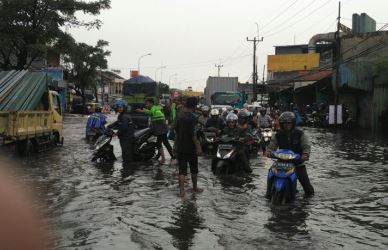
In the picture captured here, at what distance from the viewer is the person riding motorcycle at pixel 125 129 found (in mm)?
12672

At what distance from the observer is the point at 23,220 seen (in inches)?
120

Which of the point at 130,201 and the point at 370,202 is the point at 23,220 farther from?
the point at 370,202

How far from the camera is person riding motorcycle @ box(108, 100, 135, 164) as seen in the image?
12.7m

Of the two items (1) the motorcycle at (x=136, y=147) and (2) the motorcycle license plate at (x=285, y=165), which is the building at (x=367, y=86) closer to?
(1) the motorcycle at (x=136, y=147)

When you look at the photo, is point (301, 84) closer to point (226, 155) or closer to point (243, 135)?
point (243, 135)

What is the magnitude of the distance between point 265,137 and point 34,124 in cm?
690

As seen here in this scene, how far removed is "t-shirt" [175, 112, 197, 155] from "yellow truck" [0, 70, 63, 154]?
523 cm

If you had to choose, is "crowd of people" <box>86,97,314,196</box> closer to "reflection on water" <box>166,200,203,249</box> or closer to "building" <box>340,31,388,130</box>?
"reflection on water" <box>166,200,203,249</box>

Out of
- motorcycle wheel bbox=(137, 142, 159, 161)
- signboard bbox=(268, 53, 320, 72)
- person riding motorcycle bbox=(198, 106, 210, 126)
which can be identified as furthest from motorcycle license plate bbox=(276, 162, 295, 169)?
signboard bbox=(268, 53, 320, 72)

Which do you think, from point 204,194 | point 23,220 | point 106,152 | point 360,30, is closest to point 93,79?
point 360,30

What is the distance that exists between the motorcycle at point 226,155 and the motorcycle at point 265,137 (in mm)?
4570

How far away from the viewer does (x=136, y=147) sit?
13.5m

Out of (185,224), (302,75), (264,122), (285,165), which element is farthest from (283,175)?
(302,75)

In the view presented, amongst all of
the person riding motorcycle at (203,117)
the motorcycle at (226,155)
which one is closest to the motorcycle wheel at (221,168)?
the motorcycle at (226,155)
